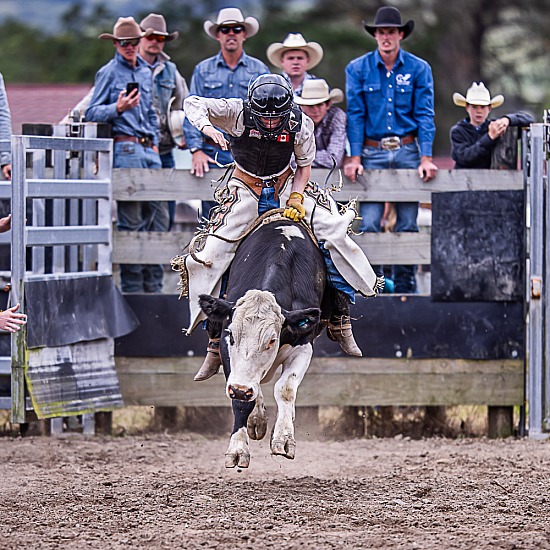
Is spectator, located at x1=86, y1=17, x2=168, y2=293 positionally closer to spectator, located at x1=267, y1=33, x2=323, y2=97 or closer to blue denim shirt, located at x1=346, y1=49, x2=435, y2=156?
spectator, located at x1=267, y1=33, x2=323, y2=97

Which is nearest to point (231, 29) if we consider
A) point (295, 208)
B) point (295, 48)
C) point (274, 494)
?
point (295, 48)

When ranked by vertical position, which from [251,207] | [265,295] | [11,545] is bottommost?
[11,545]

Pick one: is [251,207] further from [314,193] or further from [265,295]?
[265,295]

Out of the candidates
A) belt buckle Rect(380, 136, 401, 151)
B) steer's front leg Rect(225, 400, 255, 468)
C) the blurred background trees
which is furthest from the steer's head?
the blurred background trees

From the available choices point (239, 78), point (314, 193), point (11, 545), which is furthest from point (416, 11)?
point (11, 545)

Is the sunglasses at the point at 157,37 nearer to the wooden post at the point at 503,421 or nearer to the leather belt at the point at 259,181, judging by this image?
the leather belt at the point at 259,181

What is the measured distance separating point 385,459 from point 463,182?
2.22 m

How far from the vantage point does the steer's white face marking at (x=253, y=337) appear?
6164 mm

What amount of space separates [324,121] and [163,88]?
54.7 inches

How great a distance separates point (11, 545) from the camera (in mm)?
5695

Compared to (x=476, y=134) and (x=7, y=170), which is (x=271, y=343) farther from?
(x=476, y=134)

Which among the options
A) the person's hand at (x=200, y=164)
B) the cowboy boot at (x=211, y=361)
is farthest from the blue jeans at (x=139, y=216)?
the cowboy boot at (x=211, y=361)

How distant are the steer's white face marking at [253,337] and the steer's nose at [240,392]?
0.04 ft

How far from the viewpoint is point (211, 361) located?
727 centimetres
